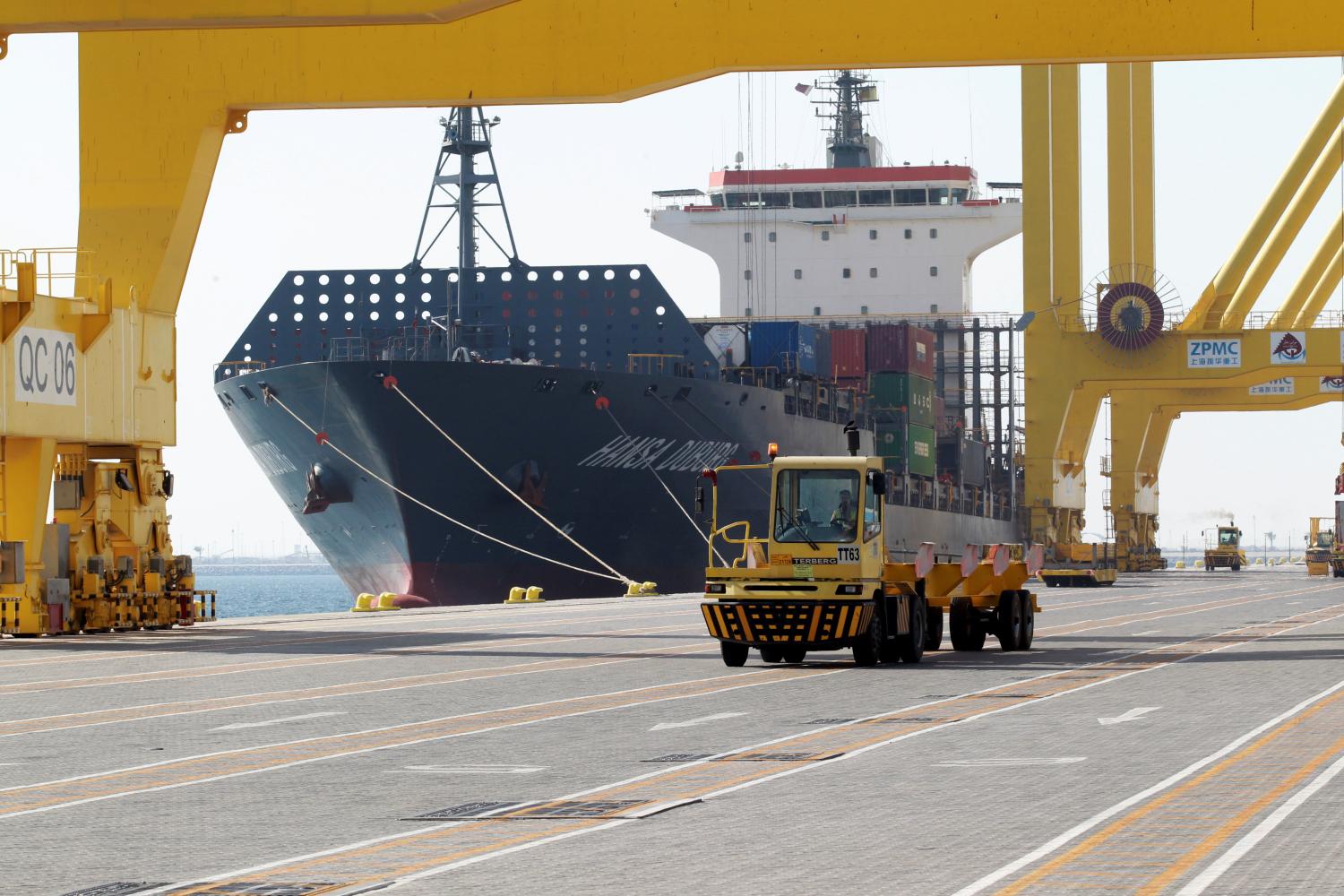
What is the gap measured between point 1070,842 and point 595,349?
37.2m

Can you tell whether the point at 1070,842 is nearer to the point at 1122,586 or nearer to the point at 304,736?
the point at 304,736

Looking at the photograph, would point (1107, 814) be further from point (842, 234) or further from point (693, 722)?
point (842, 234)

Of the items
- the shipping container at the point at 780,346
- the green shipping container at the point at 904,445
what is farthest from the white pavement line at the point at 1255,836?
the green shipping container at the point at 904,445

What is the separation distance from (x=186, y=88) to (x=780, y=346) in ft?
89.8

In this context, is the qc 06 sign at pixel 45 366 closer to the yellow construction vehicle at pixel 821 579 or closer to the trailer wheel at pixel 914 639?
the yellow construction vehicle at pixel 821 579

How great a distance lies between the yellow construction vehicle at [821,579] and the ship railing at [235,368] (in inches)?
972

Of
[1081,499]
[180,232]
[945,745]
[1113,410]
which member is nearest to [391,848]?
[945,745]

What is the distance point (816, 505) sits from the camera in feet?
65.6

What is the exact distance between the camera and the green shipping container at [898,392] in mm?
55562

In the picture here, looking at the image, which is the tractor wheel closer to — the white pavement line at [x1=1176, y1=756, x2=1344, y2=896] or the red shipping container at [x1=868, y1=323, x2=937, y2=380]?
the white pavement line at [x1=1176, y1=756, x2=1344, y2=896]

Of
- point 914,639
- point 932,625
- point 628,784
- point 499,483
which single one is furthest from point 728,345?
point 628,784

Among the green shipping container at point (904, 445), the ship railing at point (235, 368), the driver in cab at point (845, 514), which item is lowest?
the driver in cab at point (845, 514)

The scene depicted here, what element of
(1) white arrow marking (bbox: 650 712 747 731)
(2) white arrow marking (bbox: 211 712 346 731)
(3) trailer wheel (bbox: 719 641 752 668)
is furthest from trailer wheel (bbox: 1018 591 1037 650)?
(2) white arrow marking (bbox: 211 712 346 731)

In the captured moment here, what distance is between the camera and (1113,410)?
8012 cm
